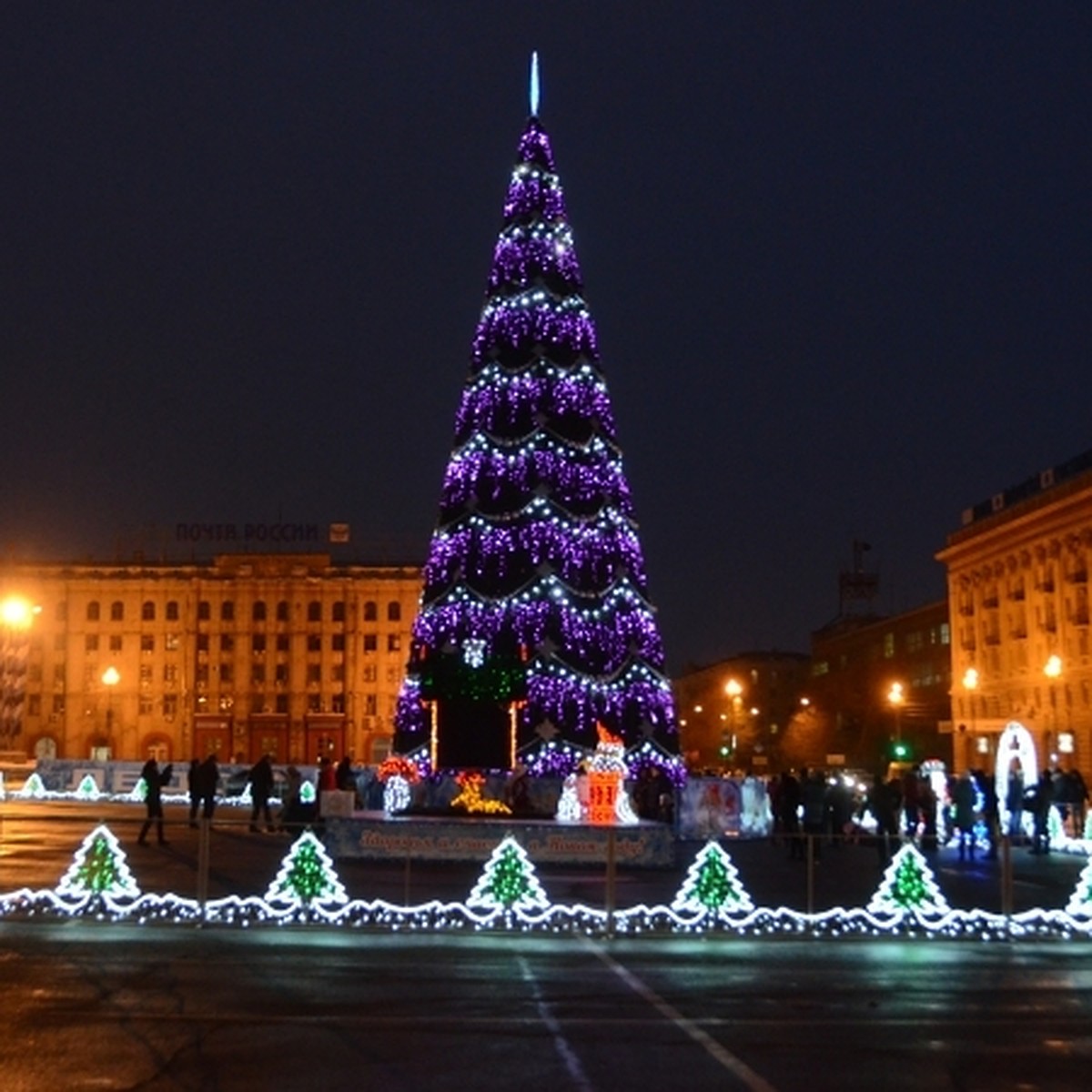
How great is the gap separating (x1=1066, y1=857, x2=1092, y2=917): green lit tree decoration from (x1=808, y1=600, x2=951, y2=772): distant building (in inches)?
2809

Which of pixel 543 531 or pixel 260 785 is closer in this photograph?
pixel 260 785

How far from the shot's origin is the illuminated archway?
125 feet

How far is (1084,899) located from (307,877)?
9.54m

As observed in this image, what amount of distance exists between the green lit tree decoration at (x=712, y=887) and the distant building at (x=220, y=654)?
94.5 meters

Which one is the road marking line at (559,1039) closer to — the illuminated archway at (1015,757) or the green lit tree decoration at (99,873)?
the green lit tree decoration at (99,873)

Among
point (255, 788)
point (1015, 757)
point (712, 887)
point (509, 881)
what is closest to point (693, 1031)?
point (712, 887)

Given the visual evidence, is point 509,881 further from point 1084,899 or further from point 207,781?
point 207,781

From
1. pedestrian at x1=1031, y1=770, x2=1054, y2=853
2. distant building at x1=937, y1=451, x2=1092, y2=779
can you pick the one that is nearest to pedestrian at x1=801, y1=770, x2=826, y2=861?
pedestrian at x1=1031, y1=770, x2=1054, y2=853

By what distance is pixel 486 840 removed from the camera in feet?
88.9

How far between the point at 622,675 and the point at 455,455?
6.98m

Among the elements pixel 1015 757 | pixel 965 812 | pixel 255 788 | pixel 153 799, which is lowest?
pixel 965 812

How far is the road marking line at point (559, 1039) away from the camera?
10.1m

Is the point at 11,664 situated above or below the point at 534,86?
below

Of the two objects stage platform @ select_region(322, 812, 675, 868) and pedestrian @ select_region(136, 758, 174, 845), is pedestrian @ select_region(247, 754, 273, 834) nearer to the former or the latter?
pedestrian @ select_region(136, 758, 174, 845)
